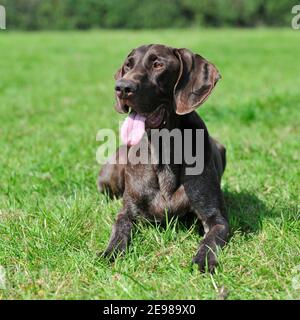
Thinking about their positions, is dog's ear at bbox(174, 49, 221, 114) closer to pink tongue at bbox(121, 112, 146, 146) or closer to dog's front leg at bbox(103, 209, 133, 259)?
pink tongue at bbox(121, 112, 146, 146)

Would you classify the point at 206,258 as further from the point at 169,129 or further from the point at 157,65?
the point at 157,65

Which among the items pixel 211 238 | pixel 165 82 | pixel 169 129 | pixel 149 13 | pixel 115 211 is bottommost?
pixel 149 13

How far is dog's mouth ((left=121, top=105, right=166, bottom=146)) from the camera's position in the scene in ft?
11.9

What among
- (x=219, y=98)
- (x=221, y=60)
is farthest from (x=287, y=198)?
(x=221, y=60)

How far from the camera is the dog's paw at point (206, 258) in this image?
3.29 meters

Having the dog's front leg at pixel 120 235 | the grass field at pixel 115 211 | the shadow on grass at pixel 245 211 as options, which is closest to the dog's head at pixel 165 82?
the dog's front leg at pixel 120 235

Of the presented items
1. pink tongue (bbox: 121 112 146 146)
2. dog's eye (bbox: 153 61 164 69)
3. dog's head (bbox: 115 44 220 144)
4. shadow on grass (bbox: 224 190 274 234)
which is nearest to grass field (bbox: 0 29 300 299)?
shadow on grass (bbox: 224 190 274 234)

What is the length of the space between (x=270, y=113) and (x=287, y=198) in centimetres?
405

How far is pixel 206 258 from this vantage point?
10.9 ft

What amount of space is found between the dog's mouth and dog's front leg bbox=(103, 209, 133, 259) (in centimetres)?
57

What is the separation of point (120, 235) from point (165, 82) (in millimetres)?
1070

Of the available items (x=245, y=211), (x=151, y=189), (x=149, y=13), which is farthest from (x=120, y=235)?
(x=149, y=13)

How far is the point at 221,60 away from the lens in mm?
17141
